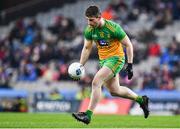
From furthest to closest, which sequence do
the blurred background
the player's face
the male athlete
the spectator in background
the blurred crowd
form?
the spectator in background, the blurred crowd, the blurred background, the male athlete, the player's face

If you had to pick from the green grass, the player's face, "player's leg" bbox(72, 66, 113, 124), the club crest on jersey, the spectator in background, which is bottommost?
the green grass

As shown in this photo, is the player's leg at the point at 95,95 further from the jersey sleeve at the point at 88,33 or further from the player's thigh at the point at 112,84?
the jersey sleeve at the point at 88,33

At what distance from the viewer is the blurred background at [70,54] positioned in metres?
27.6

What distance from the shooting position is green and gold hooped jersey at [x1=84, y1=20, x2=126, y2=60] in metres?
14.5

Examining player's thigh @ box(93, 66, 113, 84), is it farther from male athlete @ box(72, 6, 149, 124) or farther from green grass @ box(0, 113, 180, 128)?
green grass @ box(0, 113, 180, 128)

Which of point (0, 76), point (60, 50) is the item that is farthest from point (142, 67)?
point (0, 76)

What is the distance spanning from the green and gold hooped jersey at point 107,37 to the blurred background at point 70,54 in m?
11.7

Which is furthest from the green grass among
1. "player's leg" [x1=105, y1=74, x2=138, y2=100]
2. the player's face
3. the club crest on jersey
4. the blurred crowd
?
the blurred crowd

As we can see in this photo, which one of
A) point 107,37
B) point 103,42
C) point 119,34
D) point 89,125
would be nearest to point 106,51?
point 103,42

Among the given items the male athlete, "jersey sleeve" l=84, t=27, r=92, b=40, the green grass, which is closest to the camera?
the male athlete

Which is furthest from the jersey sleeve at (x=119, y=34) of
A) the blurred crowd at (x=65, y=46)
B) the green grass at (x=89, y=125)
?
the blurred crowd at (x=65, y=46)

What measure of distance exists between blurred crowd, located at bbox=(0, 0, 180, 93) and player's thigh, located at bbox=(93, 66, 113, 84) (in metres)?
15.0

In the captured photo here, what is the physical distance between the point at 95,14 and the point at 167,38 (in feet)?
60.2

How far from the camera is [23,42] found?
114 feet
